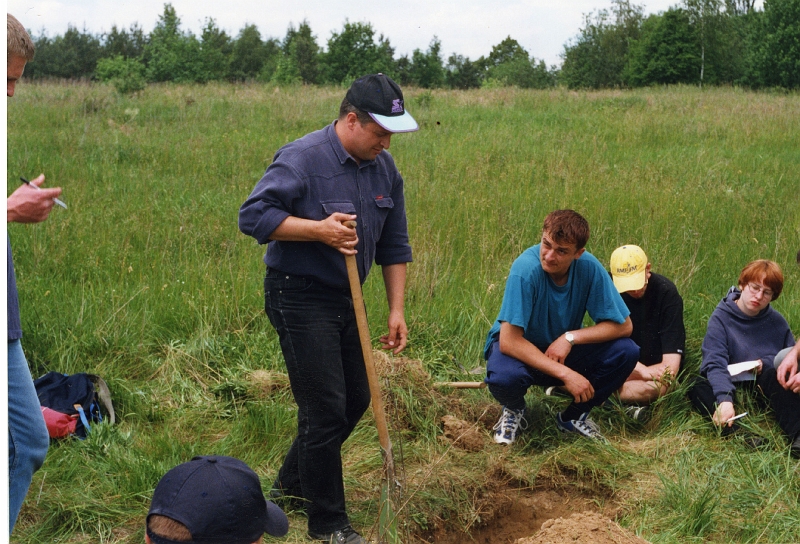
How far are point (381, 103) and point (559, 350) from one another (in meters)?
2.01

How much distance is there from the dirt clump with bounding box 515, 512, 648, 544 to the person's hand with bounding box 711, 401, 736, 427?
63.8 inches

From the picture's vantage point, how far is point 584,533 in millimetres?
3281

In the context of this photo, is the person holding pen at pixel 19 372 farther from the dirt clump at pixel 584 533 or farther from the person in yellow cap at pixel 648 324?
the person in yellow cap at pixel 648 324

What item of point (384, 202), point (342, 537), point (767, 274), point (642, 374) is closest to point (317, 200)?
point (384, 202)

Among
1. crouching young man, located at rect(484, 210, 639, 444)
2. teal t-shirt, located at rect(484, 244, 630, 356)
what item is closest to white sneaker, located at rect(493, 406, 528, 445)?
crouching young man, located at rect(484, 210, 639, 444)

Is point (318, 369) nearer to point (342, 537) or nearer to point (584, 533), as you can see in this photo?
point (342, 537)

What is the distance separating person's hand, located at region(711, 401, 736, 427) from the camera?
184 inches

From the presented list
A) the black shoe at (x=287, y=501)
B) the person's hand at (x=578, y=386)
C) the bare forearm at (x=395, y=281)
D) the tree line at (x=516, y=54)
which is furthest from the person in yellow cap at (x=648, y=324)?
the tree line at (x=516, y=54)

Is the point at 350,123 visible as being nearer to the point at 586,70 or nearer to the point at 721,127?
the point at 721,127

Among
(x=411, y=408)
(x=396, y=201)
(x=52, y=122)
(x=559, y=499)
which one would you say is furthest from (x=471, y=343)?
(x=52, y=122)

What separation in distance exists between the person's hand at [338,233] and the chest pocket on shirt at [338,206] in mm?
109

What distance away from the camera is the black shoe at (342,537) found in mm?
3502

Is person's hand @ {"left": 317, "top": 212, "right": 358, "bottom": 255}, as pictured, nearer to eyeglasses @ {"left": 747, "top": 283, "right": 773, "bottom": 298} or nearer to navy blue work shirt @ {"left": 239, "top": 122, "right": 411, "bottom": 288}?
navy blue work shirt @ {"left": 239, "top": 122, "right": 411, "bottom": 288}

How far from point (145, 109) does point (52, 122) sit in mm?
1857
